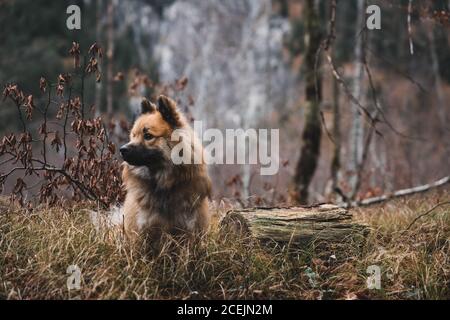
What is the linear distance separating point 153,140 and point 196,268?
1306 mm

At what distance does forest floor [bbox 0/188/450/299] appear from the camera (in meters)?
4.30

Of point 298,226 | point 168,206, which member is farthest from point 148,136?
point 298,226

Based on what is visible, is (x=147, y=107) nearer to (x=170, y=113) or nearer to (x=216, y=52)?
(x=170, y=113)

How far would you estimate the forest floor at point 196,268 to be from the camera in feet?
14.1

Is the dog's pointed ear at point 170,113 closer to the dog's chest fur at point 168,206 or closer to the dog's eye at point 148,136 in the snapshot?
the dog's eye at point 148,136

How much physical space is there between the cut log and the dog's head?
98 cm

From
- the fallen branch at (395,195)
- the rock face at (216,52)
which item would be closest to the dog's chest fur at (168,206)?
the fallen branch at (395,195)

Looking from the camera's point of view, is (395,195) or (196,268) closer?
(196,268)

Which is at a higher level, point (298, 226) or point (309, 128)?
point (309, 128)

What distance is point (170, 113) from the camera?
16.6 feet

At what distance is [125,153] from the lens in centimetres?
476

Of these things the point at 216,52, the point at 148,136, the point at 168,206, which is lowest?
the point at 168,206
